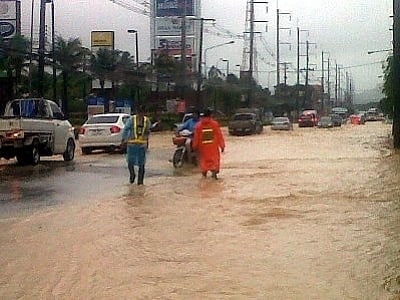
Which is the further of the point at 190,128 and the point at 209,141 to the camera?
the point at 190,128

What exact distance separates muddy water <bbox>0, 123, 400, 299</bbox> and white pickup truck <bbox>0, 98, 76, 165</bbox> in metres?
5.65

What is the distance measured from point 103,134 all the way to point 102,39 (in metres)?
37.7

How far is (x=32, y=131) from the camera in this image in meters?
22.6

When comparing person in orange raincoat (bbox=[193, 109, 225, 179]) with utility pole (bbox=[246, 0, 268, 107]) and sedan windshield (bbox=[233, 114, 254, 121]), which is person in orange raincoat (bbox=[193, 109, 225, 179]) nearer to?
sedan windshield (bbox=[233, 114, 254, 121])

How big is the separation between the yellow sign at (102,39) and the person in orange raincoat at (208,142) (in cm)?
4669

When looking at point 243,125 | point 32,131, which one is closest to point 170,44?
point 243,125

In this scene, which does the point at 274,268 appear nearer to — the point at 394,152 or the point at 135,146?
the point at 135,146

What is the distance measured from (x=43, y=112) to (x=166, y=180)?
6555 millimetres

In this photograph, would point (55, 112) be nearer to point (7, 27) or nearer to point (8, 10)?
point (7, 27)

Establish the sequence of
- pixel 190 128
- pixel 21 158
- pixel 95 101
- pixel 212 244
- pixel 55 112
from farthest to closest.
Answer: pixel 95 101 → pixel 55 112 → pixel 21 158 → pixel 190 128 → pixel 212 244

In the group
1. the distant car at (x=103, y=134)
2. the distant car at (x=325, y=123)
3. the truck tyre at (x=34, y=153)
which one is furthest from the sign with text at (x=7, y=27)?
the distant car at (x=325, y=123)

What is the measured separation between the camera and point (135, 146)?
1644 cm

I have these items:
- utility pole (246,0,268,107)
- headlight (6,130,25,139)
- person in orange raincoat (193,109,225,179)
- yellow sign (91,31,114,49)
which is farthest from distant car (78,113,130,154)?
utility pole (246,0,268,107)

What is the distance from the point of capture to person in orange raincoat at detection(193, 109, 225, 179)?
59.3ft
